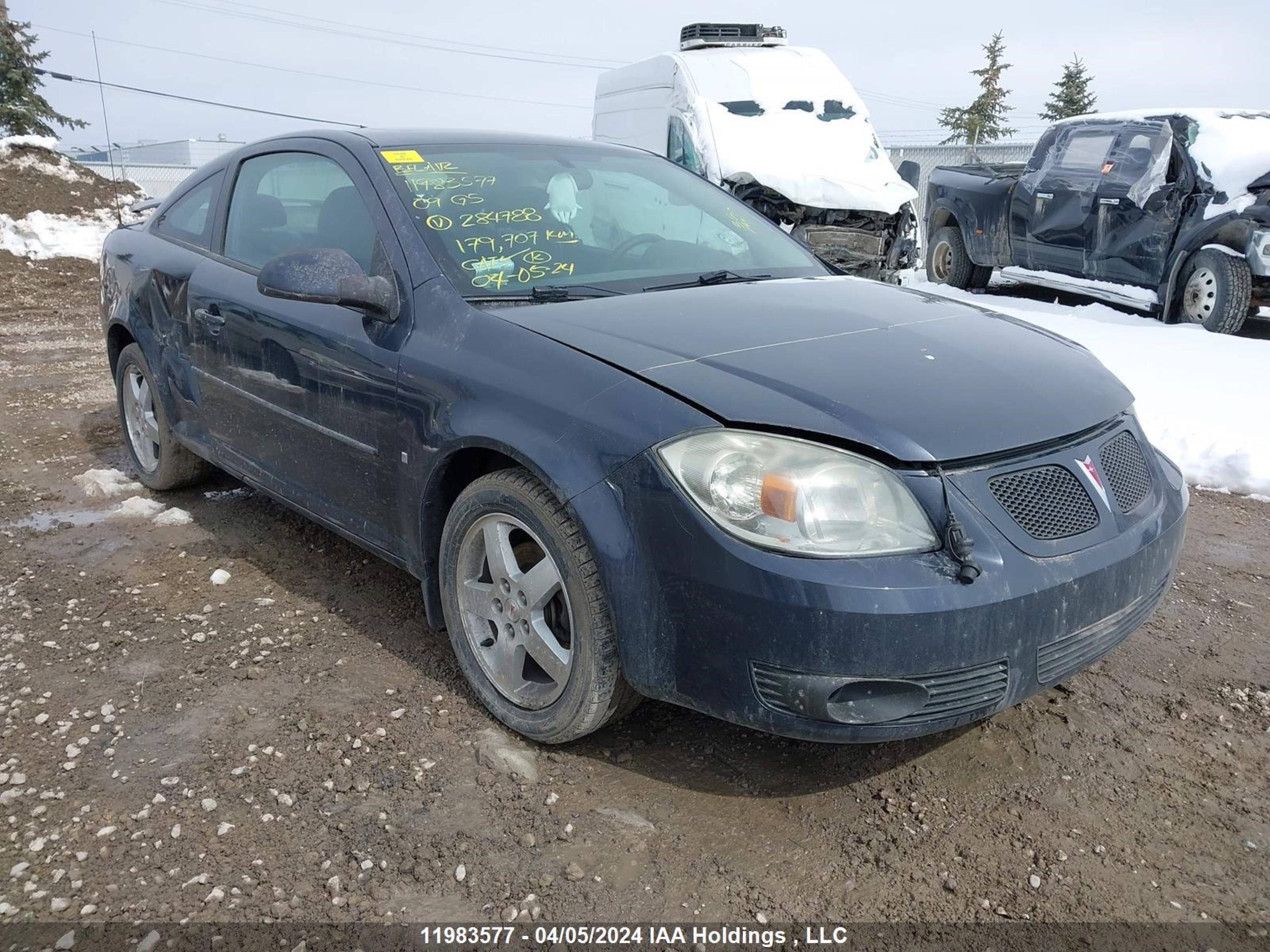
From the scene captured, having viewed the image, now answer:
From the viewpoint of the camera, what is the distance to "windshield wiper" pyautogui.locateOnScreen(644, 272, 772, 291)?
309 cm

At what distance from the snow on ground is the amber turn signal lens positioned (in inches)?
79.6

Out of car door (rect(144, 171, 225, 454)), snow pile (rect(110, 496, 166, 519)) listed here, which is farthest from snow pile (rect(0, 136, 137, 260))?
car door (rect(144, 171, 225, 454))

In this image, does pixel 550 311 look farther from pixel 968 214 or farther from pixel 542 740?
pixel 968 214

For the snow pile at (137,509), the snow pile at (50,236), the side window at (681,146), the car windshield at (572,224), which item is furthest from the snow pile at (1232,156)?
the snow pile at (50,236)

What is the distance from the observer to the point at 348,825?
2383mm

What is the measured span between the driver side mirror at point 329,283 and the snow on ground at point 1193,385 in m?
2.20

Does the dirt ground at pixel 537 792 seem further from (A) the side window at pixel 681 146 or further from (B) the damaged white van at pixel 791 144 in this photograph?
(A) the side window at pixel 681 146

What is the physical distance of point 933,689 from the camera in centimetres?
215

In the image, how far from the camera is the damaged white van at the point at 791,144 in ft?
30.8

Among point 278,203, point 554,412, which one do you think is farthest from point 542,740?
point 278,203

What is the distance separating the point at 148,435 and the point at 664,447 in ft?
11.3

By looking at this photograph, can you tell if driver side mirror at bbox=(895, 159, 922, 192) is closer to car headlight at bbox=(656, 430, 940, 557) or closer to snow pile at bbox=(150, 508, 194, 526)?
snow pile at bbox=(150, 508, 194, 526)

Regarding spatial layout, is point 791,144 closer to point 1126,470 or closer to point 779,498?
point 1126,470

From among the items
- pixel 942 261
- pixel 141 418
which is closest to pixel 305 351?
pixel 141 418
